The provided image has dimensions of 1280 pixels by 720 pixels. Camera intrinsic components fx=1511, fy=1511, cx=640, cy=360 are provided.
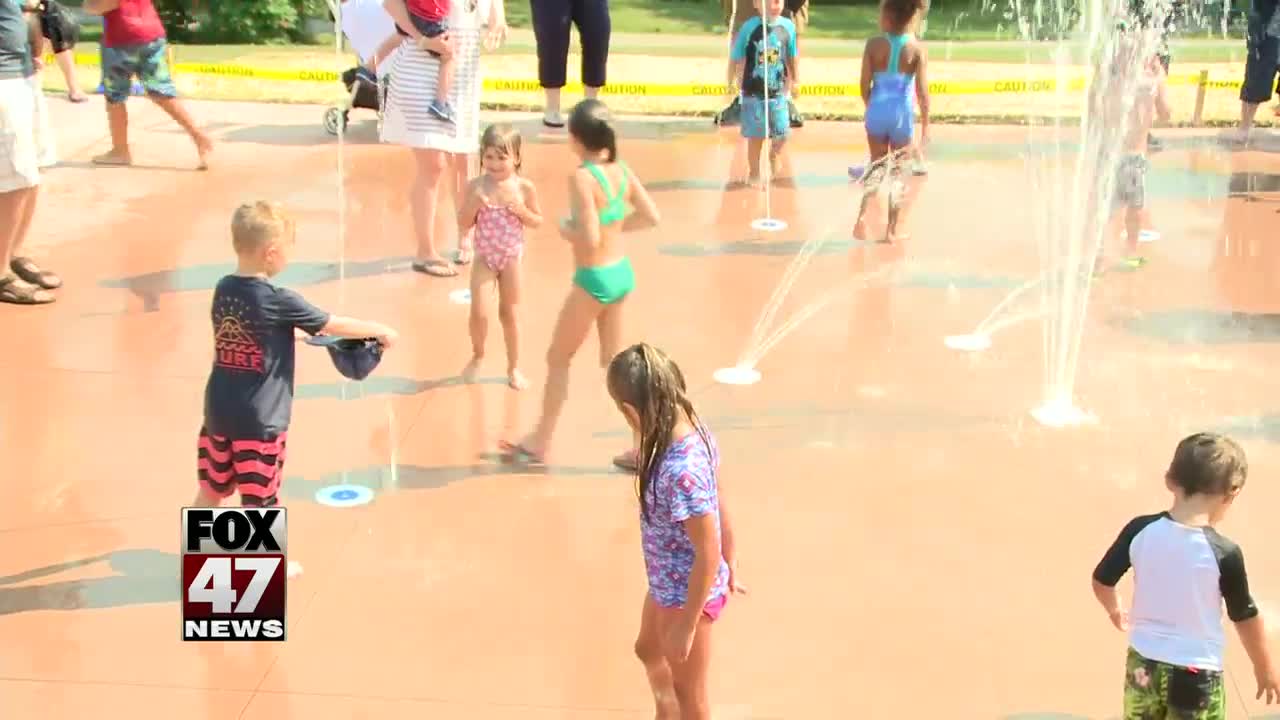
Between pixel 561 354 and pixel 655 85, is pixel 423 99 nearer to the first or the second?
pixel 561 354

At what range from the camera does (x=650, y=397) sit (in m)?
3.71

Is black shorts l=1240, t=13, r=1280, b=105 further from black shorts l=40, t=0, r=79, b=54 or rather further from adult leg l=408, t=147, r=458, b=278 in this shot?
black shorts l=40, t=0, r=79, b=54

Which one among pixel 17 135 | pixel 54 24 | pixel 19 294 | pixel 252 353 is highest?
pixel 54 24

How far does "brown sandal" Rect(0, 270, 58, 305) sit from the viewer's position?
7.79 m

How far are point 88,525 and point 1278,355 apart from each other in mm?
5460

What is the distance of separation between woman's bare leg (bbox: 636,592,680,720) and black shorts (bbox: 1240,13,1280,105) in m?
9.73

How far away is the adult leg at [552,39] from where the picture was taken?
12109 mm

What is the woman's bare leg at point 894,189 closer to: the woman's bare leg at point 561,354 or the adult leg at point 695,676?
the woman's bare leg at point 561,354

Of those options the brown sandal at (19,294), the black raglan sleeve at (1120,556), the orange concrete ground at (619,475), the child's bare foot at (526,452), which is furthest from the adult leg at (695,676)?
the brown sandal at (19,294)

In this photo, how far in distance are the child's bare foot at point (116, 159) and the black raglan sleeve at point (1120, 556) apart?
341 inches

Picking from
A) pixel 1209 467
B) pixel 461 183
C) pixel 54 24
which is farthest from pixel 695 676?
pixel 54 24

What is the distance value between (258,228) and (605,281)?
1454mm

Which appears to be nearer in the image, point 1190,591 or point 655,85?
point 1190,591

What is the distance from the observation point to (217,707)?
4383 millimetres
